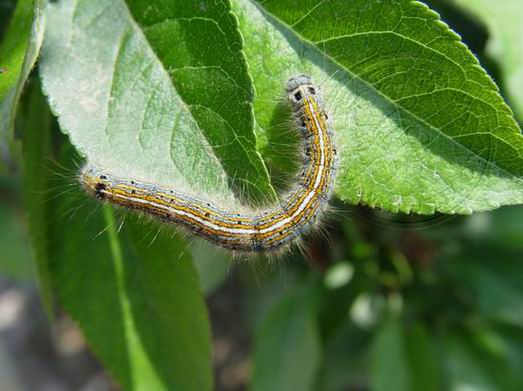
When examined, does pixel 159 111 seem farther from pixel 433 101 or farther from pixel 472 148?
pixel 472 148

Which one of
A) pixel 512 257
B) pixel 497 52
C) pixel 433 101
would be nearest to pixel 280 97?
pixel 433 101

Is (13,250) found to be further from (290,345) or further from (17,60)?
(17,60)

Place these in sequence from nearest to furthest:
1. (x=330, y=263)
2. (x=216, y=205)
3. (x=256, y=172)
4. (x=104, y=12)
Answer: (x=256, y=172) < (x=104, y=12) < (x=216, y=205) < (x=330, y=263)

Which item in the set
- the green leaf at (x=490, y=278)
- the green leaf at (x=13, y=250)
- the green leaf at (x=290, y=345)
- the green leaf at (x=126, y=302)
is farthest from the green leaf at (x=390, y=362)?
the green leaf at (x=13, y=250)

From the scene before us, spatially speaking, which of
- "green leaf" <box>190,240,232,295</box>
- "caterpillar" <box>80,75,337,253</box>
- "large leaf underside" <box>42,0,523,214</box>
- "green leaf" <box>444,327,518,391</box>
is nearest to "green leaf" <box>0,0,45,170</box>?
"large leaf underside" <box>42,0,523,214</box>

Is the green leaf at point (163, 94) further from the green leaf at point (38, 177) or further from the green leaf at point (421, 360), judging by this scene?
the green leaf at point (421, 360)

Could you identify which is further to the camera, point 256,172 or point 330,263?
point 330,263
